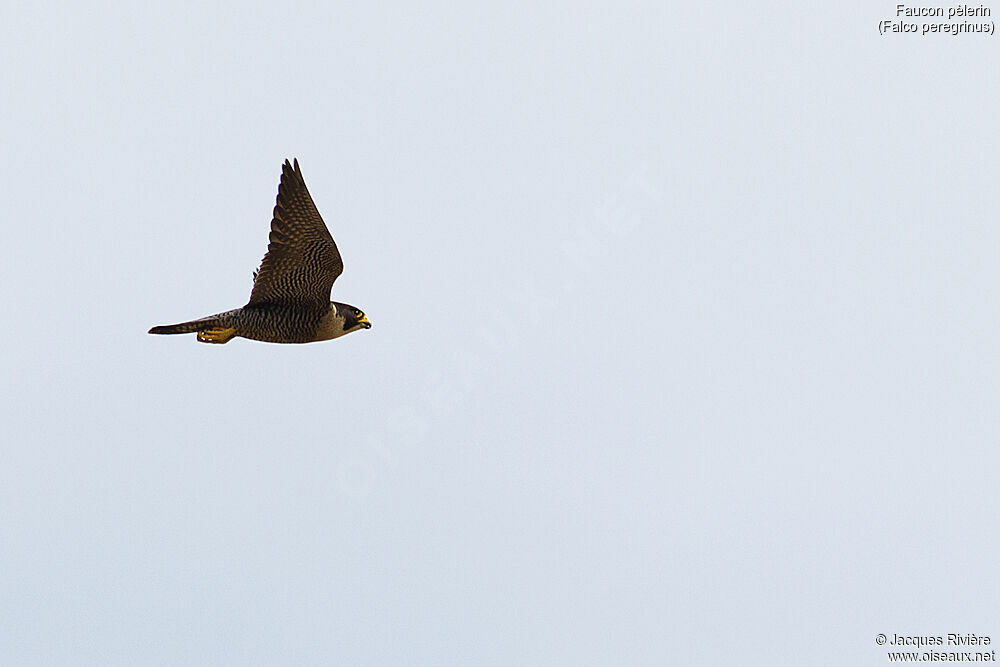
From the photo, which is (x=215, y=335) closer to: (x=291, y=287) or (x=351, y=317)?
(x=291, y=287)

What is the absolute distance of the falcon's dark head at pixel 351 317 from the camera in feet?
64.5

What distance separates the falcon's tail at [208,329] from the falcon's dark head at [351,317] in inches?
59.8

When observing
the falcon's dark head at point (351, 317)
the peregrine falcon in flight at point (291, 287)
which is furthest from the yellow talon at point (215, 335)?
the falcon's dark head at point (351, 317)

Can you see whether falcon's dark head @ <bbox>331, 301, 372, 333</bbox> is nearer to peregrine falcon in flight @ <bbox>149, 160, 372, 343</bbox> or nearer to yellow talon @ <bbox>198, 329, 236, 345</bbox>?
peregrine falcon in flight @ <bbox>149, 160, 372, 343</bbox>

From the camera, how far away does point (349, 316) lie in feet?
65.0

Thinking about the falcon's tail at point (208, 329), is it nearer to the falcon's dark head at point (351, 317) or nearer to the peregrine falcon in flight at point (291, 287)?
the peregrine falcon in flight at point (291, 287)

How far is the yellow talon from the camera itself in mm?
18625

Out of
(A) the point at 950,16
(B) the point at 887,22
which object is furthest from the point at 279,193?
(A) the point at 950,16

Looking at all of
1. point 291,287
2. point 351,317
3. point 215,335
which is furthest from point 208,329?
point 351,317

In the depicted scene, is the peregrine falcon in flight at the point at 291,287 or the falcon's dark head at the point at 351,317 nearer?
the peregrine falcon in flight at the point at 291,287

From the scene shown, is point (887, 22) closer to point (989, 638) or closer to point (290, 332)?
point (989, 638)

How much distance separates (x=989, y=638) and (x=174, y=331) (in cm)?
1266

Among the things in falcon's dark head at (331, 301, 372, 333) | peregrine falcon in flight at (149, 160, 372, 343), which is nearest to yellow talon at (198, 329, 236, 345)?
peregrine falcon in flight at (149, 160, 372, 343)

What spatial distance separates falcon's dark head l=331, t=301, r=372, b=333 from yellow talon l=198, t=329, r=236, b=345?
4.91 feet
